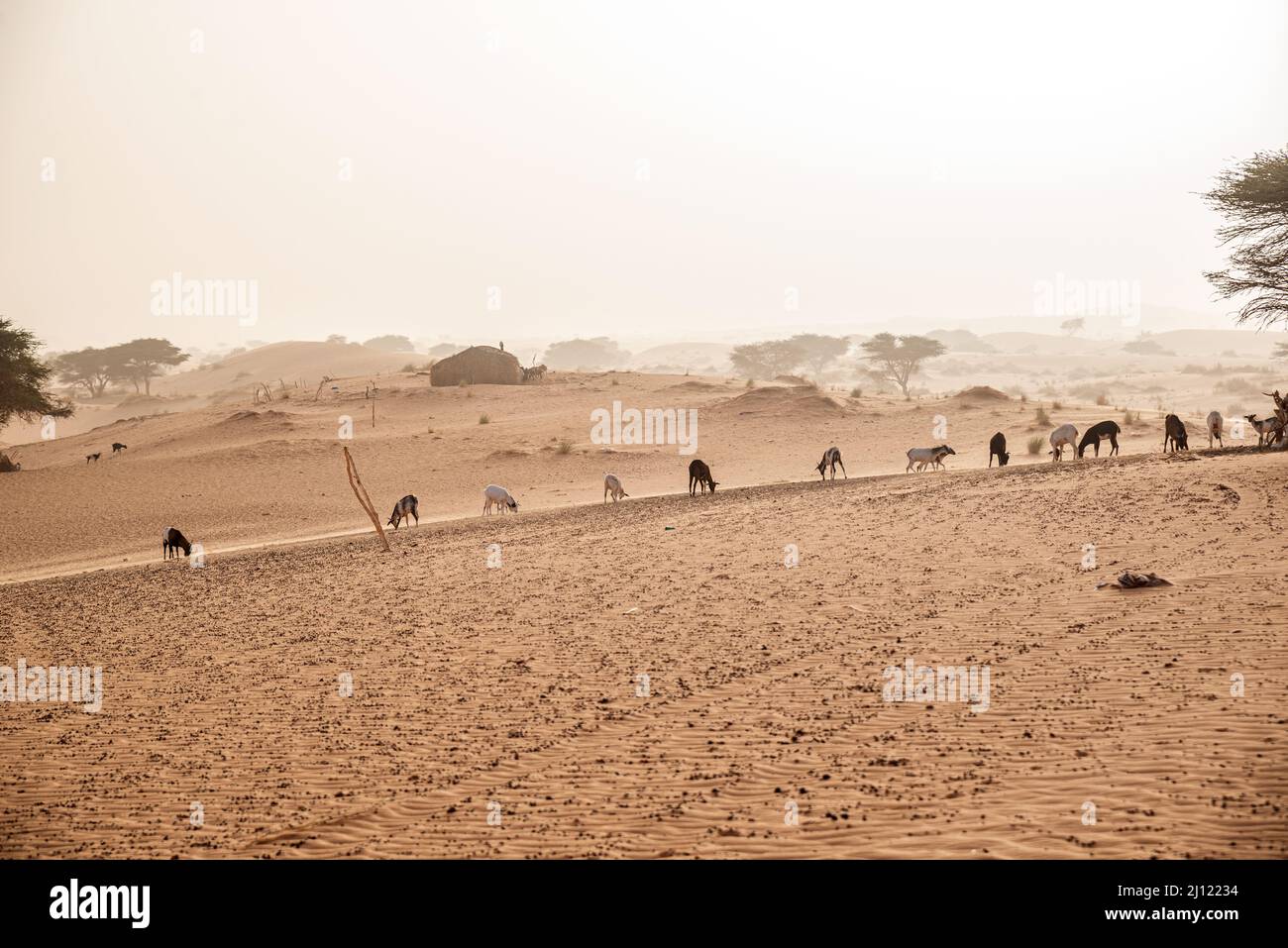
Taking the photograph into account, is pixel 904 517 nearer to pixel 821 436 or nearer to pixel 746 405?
pixel 821 436

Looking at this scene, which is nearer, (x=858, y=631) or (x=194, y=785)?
(x=194, y=785)

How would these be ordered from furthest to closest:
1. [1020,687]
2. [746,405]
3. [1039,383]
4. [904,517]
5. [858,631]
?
[1039,383] < [746,405] < [904,517] < [858,631] < [1020,687]

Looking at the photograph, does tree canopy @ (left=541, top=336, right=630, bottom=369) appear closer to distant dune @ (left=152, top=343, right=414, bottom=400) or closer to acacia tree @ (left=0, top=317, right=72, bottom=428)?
distant dune @ (left=152, top=343, right=414, bottom=400)

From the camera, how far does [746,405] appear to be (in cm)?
4119

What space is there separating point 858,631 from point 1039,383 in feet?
250

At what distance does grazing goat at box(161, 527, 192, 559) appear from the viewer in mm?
21328

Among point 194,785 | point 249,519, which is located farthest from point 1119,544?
point 249,519

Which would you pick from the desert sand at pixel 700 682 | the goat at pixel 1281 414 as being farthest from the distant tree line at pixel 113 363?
the goat at pixel 1281 414

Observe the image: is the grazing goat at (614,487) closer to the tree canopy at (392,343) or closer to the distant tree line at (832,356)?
the distant tree line at (832,356)

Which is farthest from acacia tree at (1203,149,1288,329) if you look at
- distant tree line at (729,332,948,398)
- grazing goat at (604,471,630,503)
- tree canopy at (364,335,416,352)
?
tree canopy at (364,335,416,352)

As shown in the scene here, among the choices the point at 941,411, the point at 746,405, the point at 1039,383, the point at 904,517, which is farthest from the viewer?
the point at 1039,383

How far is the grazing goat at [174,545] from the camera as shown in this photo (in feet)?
70.0

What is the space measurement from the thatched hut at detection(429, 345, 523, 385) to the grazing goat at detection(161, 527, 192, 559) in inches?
1108

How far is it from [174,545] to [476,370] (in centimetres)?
3012
